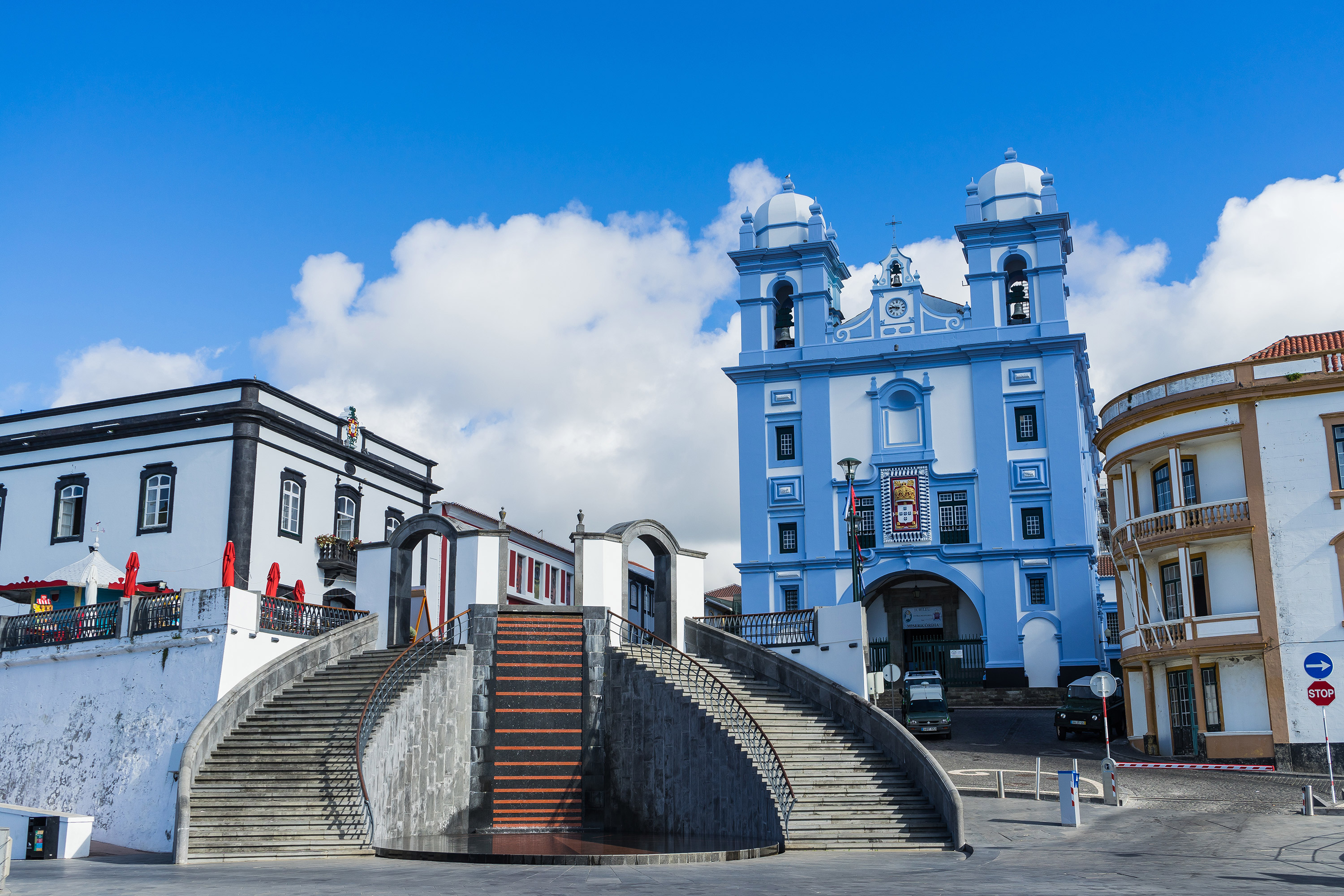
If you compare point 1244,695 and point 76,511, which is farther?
point 76,511

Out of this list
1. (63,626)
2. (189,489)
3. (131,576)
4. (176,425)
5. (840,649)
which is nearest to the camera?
(840,649)

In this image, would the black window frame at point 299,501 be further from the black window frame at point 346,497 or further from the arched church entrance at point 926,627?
the arched church entrance at point 926,627

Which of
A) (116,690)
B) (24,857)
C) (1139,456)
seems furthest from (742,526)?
(24,857)

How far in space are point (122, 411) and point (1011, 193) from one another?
3386 centimetres

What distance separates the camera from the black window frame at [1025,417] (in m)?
47.3

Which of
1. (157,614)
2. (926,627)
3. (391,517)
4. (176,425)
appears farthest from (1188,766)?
(176,425)

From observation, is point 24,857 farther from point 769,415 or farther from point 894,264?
point 894,264

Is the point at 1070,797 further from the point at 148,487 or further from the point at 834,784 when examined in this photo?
the point at 148,487

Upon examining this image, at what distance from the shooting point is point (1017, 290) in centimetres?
4947

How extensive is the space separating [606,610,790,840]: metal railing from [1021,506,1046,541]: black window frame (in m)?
23.0

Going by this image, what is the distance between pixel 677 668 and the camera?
78.9 ft

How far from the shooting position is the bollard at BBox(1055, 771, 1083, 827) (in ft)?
64.2

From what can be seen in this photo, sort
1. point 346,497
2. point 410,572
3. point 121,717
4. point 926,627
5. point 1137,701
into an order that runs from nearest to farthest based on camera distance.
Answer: point 121,717 < point 410,572 < point 1137,701 < point 346,497 < point 926,627

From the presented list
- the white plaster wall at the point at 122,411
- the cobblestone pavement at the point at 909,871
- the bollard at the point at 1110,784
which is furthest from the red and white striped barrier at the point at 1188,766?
the white plaster wall at the point at 122,411
